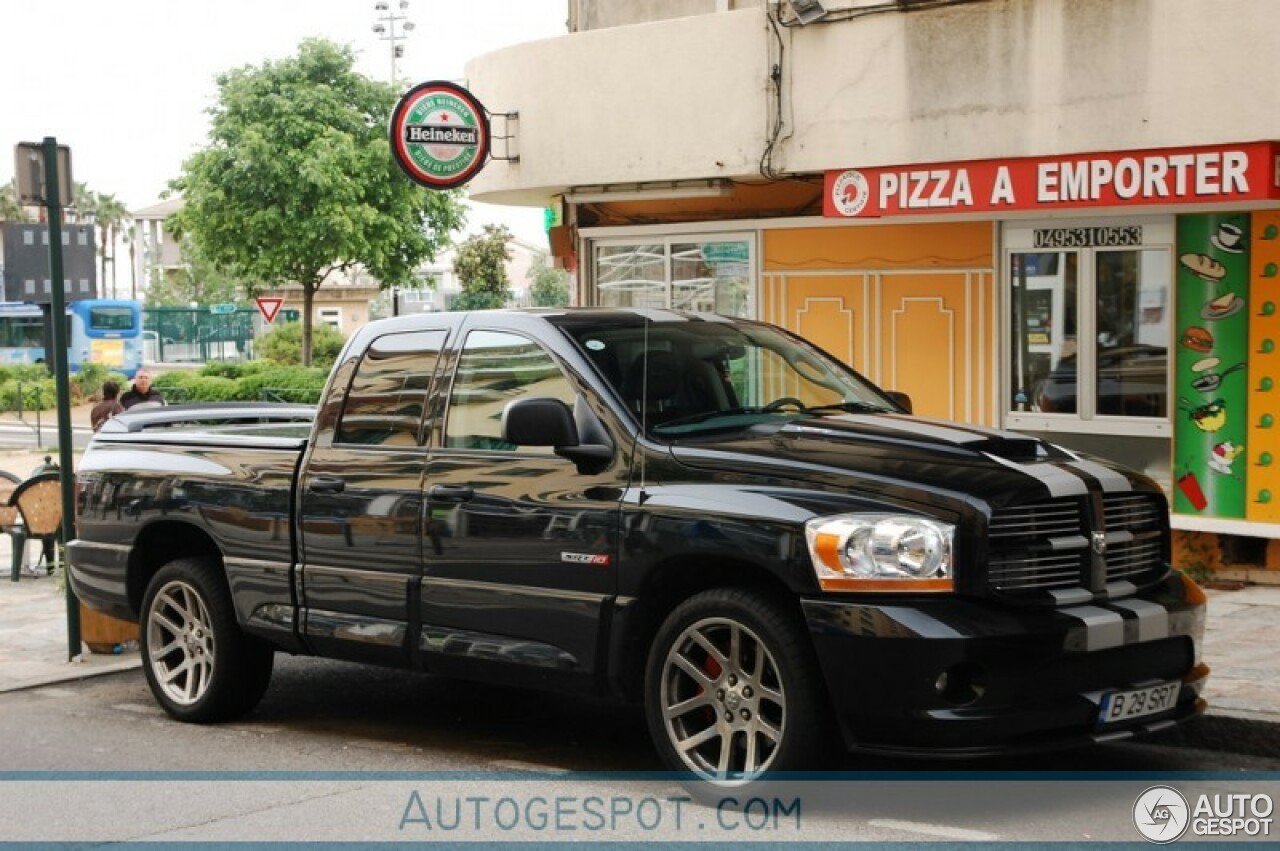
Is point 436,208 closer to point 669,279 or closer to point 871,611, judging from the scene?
point 669,279

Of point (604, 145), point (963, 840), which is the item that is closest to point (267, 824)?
point (963, 840)

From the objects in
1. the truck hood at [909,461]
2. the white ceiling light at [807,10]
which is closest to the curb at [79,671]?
the truck hood at [909,461]

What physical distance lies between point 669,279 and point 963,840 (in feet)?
31.8

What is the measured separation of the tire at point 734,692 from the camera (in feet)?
19.8

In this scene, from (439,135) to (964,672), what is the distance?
10391 millimetres

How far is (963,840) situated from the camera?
5836mm

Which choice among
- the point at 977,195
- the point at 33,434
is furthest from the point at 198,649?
the point at 33,434

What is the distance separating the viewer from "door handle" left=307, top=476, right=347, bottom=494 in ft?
25.5

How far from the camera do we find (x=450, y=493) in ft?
23.9

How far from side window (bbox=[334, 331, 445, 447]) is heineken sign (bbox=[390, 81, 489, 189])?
7.49 meters

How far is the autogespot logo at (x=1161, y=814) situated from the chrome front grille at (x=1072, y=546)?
78 centimetres

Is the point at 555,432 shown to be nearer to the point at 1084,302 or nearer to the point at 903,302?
the point at 1084,302

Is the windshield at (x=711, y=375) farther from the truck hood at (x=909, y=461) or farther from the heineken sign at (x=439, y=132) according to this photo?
the heineken sign at (x=439, y=132)

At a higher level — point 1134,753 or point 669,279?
point 669,279
